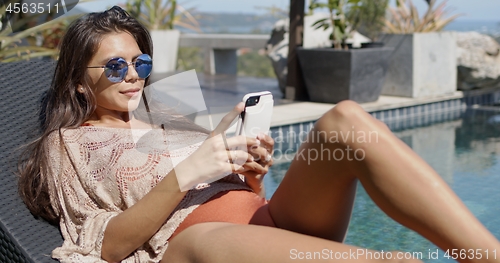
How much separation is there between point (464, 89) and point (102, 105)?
683 centimetres

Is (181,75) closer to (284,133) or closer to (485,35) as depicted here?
(284,133)

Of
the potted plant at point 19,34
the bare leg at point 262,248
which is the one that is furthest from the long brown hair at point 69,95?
the potted plant at point 19,34

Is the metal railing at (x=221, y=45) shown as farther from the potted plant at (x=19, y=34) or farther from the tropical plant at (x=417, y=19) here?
the potted plant at (x=19, y=34)

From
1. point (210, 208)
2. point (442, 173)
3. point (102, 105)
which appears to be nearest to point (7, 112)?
point (102, 105)

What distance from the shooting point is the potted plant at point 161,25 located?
10.6 m

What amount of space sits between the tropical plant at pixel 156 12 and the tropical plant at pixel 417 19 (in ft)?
13.9

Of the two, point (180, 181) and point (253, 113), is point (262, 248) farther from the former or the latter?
point (253, 113)

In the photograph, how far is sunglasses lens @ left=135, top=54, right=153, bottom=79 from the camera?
2070 millimetres

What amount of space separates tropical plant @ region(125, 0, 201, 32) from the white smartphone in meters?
9.03

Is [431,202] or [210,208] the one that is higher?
[431,202]

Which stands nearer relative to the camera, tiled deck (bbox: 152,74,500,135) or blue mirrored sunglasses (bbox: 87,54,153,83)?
blue mirrored sunglasses (bbox: 87,54,153,83)

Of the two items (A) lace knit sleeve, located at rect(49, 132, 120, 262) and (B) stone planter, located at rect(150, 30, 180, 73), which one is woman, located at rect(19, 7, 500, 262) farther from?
(B) stone planter, located at rect(150, 30, 180, 73)

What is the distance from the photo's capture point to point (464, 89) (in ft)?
26.3

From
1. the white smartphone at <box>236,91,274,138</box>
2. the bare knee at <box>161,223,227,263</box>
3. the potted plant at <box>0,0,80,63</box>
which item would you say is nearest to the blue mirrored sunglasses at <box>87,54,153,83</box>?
the white smartphone at <box>236,91,274,138</box>
